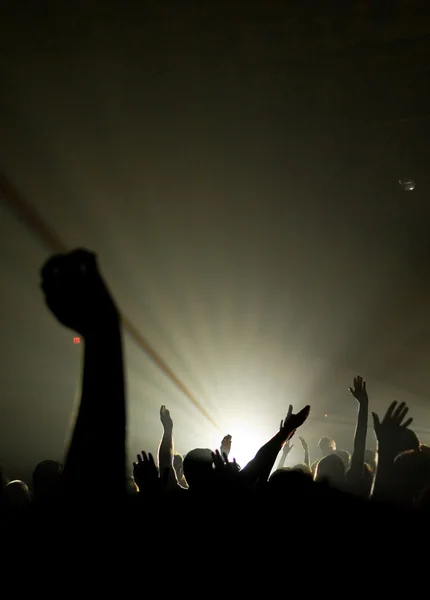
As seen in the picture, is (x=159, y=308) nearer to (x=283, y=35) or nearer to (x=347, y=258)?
(x=347, y=258)

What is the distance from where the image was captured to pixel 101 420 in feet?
2.69

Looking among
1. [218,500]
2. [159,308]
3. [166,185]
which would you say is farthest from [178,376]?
[218,500]

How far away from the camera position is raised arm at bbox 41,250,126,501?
0.81 m

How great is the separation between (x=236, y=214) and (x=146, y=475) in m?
7.26

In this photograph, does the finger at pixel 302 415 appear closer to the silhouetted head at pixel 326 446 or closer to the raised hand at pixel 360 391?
the raised hand at pixel 360 391

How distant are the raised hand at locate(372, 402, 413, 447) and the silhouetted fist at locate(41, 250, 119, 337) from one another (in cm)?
201

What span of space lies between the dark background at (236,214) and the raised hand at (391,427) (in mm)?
3851

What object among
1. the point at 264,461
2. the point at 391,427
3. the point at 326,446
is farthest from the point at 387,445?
the point at 326,446

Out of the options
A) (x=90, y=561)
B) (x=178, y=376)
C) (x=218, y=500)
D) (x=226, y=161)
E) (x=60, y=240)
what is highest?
(x=226, y=161)

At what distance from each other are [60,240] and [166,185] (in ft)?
9.12

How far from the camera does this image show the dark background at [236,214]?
224 inches

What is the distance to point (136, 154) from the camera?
687 centimetres

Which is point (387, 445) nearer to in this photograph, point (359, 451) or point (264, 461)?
point (359, 451)

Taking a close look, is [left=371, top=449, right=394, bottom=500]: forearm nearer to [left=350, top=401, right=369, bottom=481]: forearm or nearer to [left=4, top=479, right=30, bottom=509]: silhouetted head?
[left=350, top=401, right=369, bottom=481]: forearm
